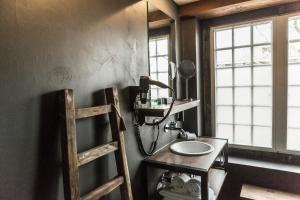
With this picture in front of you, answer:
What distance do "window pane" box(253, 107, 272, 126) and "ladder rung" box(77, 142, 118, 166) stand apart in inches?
67.9

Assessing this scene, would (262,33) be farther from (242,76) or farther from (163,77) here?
(163,77)

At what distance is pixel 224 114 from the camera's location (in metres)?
2.42

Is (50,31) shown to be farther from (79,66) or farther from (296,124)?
(296,124)

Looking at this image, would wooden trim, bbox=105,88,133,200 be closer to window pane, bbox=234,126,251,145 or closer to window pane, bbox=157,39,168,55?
window pane, bbox=157,39,168,55

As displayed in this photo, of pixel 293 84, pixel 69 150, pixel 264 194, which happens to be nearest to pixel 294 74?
pixel 293 84

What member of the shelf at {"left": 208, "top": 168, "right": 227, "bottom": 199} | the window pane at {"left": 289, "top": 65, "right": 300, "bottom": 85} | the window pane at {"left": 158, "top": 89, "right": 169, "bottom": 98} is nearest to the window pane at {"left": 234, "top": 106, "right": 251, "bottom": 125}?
the window pane at {"left": 289, "top": 65, "right": 300, "bottom": 85}

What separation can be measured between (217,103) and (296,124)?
79 cm

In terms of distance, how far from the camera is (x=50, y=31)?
2.95 feet

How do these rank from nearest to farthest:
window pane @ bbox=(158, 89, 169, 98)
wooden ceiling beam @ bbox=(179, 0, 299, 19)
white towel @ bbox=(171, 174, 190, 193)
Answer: white towel @ bbox=(171, 174, 190, 193)
window pane @ bbox=(158, 89, 169, 98)
wooden ceiling beam @ bbox=(179, 0, 299, 19)

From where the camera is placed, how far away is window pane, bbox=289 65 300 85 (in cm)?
204

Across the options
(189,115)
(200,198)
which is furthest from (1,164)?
(189,115)

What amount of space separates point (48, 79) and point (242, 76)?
2.03m

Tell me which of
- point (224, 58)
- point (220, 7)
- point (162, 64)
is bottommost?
point (162, 64)

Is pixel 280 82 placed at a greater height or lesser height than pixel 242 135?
greater
